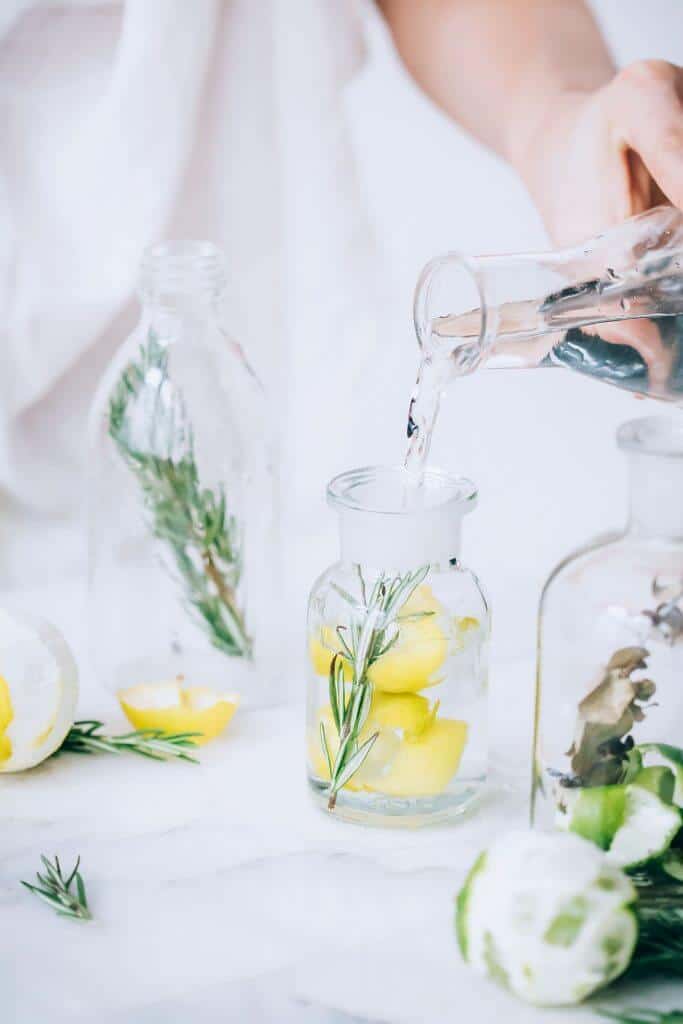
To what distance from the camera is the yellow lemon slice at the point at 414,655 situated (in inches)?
31.3

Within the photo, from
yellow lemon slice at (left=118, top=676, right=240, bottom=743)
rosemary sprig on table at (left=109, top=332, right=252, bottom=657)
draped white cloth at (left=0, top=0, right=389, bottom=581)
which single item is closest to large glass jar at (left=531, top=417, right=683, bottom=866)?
yellow lemon slice at (left=118, top=676, right=240, bottom=743)

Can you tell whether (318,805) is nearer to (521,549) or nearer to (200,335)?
(200,335)

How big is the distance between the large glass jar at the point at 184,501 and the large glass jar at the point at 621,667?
304 mm

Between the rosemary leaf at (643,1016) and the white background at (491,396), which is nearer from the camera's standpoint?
the rosemary leaf at (643,1016)

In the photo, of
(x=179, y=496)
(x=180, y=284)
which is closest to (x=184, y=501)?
(x=179, y=496)

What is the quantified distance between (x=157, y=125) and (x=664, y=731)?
2.54ft

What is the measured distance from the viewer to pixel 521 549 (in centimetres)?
129

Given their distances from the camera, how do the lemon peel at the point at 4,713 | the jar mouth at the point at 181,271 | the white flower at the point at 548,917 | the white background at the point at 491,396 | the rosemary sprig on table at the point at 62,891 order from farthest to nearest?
the white background at the point at 491,396, the jar mouth at the point at 181,271, the lemon peel at the point at 4,713, the rosemary sprig on table at the point at 62,891, the white flower at the point at 548,917

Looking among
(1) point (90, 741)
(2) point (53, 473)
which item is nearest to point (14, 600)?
(2) point (53, 473)

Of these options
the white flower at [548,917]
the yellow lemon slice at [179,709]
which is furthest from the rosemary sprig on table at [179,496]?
the white flower at [548,917]

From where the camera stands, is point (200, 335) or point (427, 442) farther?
point (200, 335)

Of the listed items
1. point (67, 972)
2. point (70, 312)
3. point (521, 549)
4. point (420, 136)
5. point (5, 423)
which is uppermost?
point (420, 136)

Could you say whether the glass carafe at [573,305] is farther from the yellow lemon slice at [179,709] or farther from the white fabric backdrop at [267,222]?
the white fabric backdrop at [267,222]

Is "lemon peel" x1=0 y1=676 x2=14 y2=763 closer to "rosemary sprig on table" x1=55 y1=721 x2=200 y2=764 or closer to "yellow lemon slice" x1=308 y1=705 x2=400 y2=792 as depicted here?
"rosemary sprig on table" x1=55 y1=721 x2=200 y2=764
